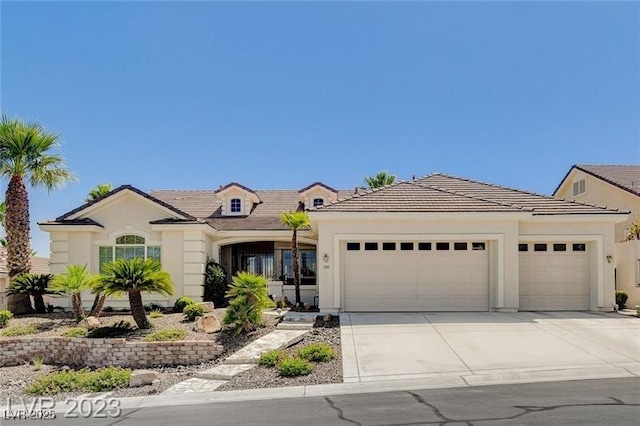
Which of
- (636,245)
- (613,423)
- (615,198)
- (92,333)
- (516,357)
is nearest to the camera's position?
(613,423)

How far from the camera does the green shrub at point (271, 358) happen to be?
11.1 m

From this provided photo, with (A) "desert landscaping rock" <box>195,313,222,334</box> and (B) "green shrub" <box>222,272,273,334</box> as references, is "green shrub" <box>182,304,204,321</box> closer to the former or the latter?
(A) "desert landscaping rock" <box>195,313,222,334</box>

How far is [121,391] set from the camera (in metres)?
10.4

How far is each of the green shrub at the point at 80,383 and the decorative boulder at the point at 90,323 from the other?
332cm

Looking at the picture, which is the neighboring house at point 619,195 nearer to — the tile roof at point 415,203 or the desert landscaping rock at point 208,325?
the tile roof at point 415,203

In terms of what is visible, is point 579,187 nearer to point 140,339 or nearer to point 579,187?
point 579,187

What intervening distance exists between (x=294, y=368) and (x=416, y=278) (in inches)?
295

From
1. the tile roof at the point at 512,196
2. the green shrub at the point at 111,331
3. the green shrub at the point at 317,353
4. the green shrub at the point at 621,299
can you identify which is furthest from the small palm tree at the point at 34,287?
the green shrub at the point at 621,299

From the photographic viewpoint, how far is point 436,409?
7.45m

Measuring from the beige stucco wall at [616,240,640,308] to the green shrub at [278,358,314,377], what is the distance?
13815 mm

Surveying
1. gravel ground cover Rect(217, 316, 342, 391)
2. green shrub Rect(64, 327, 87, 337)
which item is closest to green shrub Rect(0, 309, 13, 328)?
green shrub Rect(64, 327, 87, 337)

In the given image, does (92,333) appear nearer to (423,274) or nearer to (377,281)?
(377,281)

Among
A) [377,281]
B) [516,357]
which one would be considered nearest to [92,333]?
[377,281]

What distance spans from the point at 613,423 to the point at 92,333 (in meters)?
13.1
